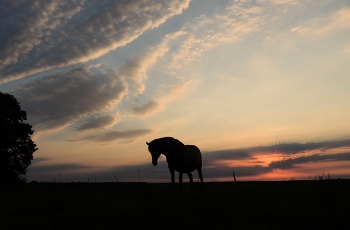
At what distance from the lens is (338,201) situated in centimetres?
1112

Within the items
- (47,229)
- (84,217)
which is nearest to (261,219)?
(84,217)

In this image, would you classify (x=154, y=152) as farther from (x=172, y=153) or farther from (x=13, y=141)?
(x=13, y=141)

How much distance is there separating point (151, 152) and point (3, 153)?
23726 millimetres

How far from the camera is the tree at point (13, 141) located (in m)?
33.9

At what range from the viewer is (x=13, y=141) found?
34.8m

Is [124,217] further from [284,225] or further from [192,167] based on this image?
[192,167]

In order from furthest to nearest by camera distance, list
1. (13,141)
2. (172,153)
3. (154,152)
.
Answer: (13,141) → (172,153) → (154,152)

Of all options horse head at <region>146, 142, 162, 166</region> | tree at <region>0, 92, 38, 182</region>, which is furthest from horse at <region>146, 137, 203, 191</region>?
tree at <region>0, 92, 38, 182</region>

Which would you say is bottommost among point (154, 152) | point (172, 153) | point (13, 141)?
point (172, 153)

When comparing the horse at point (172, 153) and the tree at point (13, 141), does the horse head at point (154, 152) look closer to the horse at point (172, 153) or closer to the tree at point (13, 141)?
the horse at point (172, 153)

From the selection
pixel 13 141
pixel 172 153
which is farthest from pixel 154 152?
pixel 13 141

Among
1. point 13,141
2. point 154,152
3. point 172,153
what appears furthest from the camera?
point 13,141

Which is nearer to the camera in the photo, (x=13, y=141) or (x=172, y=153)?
(x=172, y=153)

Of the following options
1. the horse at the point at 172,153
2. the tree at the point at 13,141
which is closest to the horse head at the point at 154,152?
the horse at the point at 172,153
